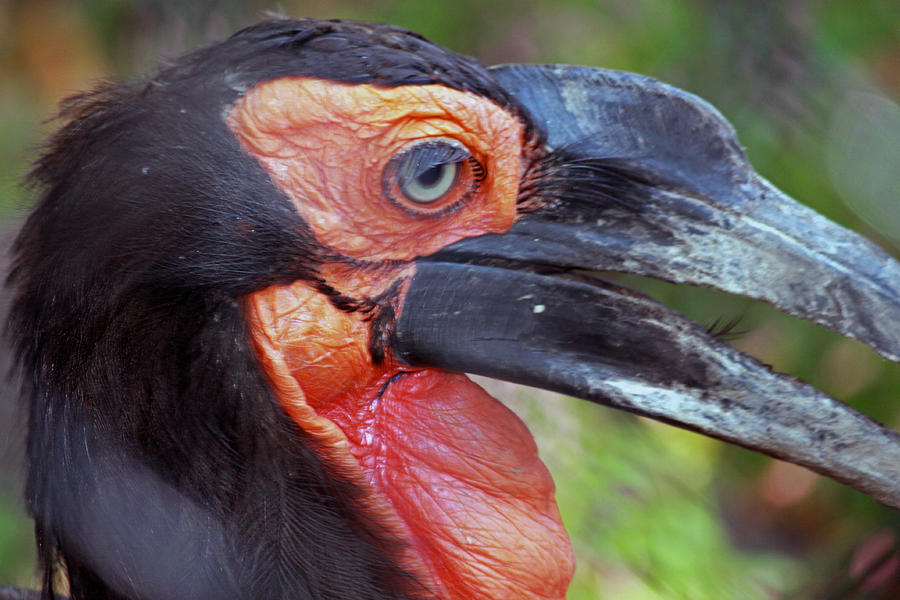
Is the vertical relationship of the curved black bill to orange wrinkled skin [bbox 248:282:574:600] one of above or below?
above

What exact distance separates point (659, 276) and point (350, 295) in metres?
0.48

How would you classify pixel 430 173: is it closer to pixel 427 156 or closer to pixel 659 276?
pixel 427 156

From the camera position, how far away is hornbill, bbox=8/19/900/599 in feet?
4.81

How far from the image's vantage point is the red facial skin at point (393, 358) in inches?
57.9

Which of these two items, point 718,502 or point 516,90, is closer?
point 516,90

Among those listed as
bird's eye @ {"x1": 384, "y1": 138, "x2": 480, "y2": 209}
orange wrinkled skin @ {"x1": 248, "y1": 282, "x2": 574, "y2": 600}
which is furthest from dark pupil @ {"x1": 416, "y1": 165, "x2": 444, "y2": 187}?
orange wrinkled skin @ {"x1": 248, "y1": 282, "x2": 574, "y2": 600}

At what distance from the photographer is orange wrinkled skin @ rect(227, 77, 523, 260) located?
146 centimetres

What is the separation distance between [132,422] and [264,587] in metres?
0.33

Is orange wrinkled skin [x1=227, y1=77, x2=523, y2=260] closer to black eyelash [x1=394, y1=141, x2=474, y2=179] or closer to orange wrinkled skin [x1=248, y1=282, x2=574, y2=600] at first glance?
black eyelash [x1=394, y1=141, x2=474, y2=179]

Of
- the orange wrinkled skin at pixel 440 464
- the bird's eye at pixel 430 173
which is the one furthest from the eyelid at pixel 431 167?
the orange wrinkled skin at pixel 440 464

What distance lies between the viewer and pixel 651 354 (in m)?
1.52

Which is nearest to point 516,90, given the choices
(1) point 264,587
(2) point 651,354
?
(2) point 651,354

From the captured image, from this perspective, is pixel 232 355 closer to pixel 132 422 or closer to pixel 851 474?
pixel 132 422

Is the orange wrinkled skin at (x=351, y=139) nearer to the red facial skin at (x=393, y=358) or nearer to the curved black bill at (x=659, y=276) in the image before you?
the red facial skin at (x=393, y=358)
